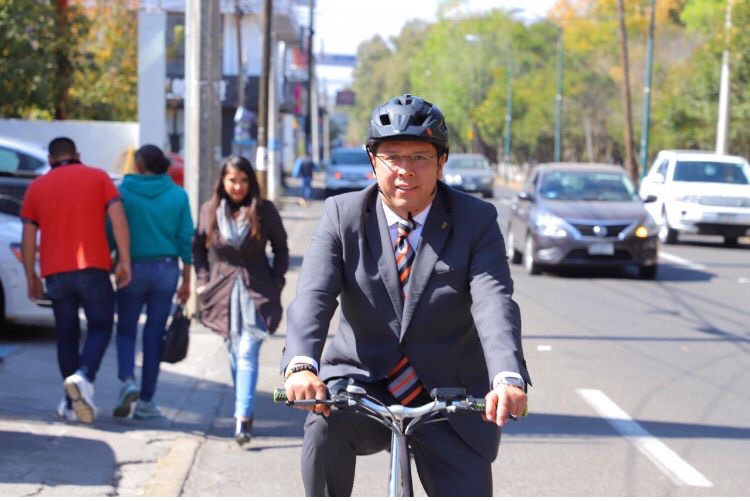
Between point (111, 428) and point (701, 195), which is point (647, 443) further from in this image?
point (701, 195)

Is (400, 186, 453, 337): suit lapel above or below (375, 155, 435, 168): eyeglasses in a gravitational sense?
below

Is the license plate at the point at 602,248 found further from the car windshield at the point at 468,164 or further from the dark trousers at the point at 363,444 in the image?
the car windshield at the point at 468,164

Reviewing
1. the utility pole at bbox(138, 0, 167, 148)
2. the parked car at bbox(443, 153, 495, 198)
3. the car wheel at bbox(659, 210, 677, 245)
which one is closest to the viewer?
the car wheel at bbox(659, 210, 677, 245)

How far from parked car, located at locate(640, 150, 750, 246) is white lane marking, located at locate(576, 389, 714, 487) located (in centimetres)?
1444

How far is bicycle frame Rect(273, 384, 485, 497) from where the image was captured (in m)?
3.62

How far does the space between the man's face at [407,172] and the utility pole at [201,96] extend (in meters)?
8.61

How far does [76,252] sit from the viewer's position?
8.04 metres

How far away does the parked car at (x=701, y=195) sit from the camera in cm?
2361

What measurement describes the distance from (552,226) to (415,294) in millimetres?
14115

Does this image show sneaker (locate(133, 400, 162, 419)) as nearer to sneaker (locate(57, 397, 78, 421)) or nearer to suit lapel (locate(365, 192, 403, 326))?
sneaker (locate(57, 397, 78, 421))

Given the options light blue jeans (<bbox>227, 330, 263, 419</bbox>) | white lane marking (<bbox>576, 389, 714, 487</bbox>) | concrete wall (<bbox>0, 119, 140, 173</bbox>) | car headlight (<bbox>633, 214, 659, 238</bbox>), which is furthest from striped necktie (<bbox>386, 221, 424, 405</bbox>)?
concrete wall (<bbox>0, 119, 140, 173</bbox>)

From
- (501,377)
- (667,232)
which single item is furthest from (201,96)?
(667,232)

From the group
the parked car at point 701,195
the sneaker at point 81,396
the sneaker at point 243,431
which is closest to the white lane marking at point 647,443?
the sneaker at point 243,431

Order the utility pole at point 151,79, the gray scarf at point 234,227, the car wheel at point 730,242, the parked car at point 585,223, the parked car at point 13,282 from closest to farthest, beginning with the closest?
the gray scarf at point 234,227, the parked car at point 13,282, the parked car at point 585,223, the car wheel at point 730,242, the utility pole at point 151,79
